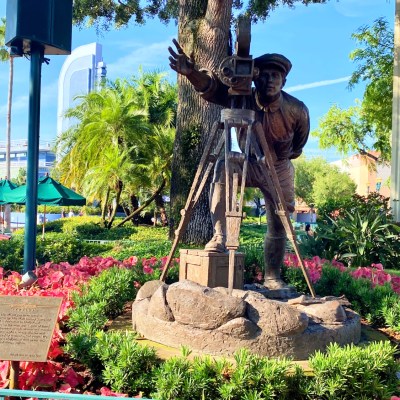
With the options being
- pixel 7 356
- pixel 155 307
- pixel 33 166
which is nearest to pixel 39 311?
pixel 7 356

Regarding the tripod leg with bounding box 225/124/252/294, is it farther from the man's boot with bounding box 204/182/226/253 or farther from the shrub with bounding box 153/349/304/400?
the shrub with bounding box 153/349/304/400

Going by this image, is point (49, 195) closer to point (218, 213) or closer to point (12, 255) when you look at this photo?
point (12, 255)

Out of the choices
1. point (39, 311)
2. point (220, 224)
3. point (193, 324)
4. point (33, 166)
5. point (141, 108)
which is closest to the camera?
point (39, 311)

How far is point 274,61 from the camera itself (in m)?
4.71

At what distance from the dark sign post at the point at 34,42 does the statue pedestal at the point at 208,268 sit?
253 centimetres

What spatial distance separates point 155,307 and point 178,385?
1.02 m

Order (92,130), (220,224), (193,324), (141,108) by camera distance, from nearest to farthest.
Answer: (193,324) → (220,224) → (92,130) → (141,108)

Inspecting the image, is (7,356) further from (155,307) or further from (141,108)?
(141,108)

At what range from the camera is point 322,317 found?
4.24 meters

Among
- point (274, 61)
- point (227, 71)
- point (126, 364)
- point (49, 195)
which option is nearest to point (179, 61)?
point (227, 71)

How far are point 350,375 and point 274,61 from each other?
2707 mm

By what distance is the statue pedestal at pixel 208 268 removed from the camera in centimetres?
466

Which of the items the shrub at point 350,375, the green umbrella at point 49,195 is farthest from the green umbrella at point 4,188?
the shrub at point 350,375

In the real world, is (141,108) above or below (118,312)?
above
